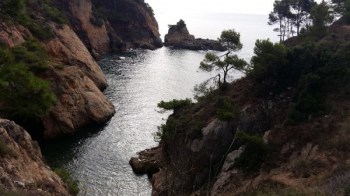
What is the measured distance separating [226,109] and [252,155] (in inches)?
266

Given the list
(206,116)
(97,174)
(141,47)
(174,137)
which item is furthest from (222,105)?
(141,47)

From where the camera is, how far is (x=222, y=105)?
43.7 metres

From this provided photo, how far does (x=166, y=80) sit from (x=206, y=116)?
1981 inches

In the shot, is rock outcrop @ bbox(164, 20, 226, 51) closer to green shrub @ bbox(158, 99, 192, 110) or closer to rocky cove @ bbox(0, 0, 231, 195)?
rocky cove @ bbox(0, 0, 231, 195)

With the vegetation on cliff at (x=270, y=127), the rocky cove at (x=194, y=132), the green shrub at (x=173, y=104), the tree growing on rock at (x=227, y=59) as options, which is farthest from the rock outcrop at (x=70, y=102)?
the tree growing on rock at (x=227, y=59)

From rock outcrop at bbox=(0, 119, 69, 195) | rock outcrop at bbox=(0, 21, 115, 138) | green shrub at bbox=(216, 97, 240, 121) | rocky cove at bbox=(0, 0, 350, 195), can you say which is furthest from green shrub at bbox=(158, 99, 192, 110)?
rock outcrop at bbox=(0, 119, 69, 195)

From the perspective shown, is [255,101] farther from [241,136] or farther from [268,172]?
[268,172]

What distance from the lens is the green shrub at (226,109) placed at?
40906 millimetres

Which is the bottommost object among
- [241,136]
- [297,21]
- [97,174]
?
[97,174]

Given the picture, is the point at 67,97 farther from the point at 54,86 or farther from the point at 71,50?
the point at 71,50

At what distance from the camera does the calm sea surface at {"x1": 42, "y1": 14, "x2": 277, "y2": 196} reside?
44.3 m

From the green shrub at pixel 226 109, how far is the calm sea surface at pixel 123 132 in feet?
37.1

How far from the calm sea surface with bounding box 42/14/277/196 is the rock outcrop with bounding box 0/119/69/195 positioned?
597 cm

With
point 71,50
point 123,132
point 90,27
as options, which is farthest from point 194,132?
point 90,27
